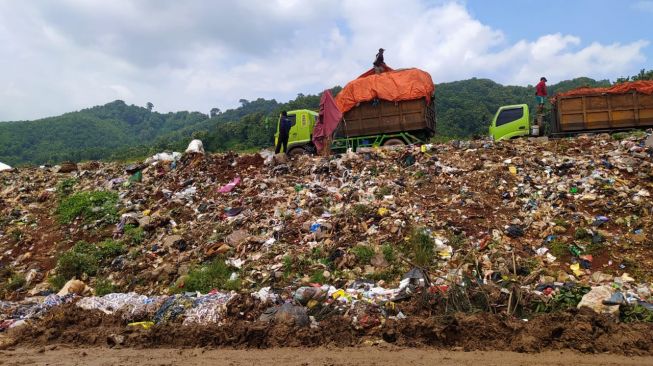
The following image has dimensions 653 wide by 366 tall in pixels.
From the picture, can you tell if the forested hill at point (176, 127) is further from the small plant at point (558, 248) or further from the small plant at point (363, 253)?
the small plant at point (558, 248)

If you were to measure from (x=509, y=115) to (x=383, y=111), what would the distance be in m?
3.17

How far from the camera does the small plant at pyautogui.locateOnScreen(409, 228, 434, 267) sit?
5.85 m

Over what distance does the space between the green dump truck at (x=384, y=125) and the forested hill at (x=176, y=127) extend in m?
2.50

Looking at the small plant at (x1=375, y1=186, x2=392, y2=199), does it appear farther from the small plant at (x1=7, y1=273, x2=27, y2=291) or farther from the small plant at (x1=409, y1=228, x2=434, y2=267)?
the small plant at (x1=7, y1=273, x2=27, y2=291)

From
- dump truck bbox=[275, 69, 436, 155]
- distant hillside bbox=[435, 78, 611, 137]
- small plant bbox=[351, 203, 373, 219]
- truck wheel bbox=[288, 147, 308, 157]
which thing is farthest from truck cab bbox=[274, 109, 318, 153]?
distant hillside bbox=[435, 78, 611, 137]

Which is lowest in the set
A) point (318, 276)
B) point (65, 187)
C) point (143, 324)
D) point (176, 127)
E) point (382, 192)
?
point (143, 324)

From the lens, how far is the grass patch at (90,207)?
8.73m

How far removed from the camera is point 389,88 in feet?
34.6

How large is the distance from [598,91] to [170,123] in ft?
205

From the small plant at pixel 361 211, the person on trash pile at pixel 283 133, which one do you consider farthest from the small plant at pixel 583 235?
the person on trash pile at pixel 283 133

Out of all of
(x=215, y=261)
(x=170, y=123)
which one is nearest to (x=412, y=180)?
(x=215, y=261)

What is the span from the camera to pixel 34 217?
31.1ft

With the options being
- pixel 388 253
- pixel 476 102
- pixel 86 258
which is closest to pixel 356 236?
pixel 388 253

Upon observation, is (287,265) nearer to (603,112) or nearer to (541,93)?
(603,112)
